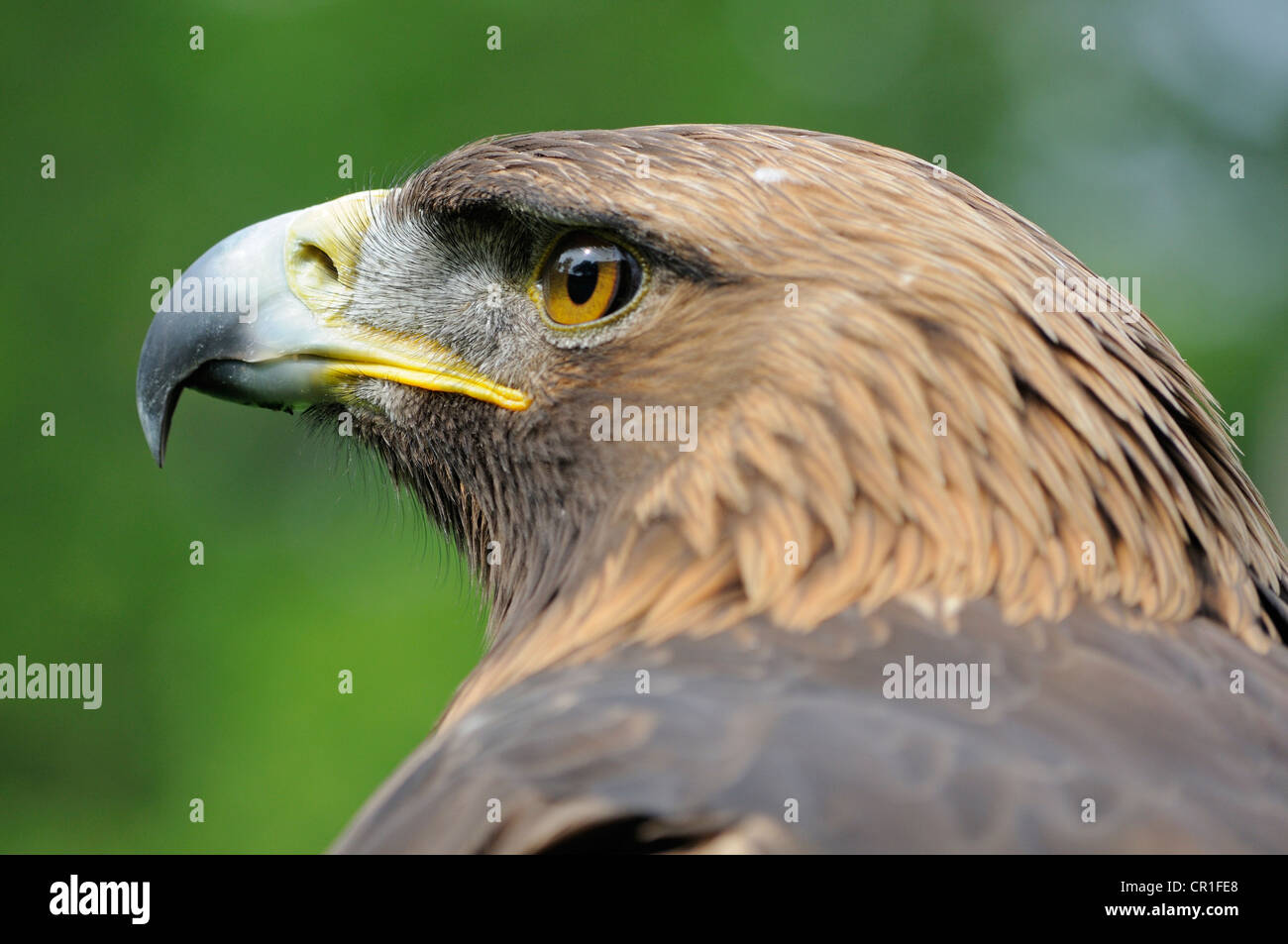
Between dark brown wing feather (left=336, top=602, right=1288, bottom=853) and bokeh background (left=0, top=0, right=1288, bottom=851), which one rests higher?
bokeh background (left=0, top=0, right=1288, bottom=851)

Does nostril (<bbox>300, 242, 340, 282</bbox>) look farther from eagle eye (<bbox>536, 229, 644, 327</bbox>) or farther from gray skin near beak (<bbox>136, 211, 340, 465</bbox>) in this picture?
eagle eye (<bbox>536, 229, 644, 327</bbox>)

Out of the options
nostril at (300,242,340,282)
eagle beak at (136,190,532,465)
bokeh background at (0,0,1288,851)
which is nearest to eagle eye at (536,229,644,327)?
eagle beak at (136,190,532,465)

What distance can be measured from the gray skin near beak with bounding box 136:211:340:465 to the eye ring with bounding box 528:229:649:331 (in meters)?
0.42

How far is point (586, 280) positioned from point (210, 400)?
710 cm

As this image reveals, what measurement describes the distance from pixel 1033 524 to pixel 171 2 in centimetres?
868

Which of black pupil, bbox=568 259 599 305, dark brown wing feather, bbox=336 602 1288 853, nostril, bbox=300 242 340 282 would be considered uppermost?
nostril, bbox=300 242 340 282

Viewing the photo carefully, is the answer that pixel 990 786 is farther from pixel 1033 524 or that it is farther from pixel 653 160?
pixel 653 160

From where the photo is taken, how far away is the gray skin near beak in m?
2.23

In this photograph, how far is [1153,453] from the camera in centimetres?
184

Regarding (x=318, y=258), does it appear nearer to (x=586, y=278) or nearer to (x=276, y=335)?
(x=276, y=335)

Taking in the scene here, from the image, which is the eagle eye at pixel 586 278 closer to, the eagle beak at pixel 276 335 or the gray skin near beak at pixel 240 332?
the eagle beak at pixel 276 335

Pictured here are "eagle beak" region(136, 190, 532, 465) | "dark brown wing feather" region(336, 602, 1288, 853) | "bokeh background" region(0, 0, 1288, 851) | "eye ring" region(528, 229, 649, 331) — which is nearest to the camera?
"dark brown wing feather" region(336, 602, 1288, 853)
